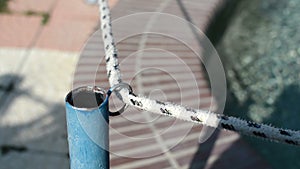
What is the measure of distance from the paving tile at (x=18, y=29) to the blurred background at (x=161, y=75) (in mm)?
15

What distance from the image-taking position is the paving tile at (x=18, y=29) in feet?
23.8

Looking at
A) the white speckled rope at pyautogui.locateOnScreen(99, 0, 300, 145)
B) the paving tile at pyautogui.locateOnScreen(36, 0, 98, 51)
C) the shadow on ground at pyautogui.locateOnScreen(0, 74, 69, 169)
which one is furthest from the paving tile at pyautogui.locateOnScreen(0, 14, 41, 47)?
the white speckled rope at pyautogui.locateOnScreen(99, 0, 300, 145)

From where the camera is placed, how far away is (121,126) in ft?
16.5

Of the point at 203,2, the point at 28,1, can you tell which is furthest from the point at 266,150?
the point at 28,1

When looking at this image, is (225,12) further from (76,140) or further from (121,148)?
(76,140)

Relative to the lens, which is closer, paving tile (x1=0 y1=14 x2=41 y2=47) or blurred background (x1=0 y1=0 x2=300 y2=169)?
blurred background (x1=0 y1=0 x2=300 y2=169)

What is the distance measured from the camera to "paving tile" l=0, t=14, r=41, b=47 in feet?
23.8

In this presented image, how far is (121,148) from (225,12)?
397 cm

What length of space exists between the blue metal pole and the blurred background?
2.01 meters

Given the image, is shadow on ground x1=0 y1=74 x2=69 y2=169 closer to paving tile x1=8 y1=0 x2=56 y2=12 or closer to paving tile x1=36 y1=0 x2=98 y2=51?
paving tile x1=36 y1=0 x2=98 y2=51

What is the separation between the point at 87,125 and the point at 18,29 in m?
5.42

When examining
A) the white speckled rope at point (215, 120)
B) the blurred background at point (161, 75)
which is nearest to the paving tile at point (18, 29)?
the blurred background at point (161, 75)

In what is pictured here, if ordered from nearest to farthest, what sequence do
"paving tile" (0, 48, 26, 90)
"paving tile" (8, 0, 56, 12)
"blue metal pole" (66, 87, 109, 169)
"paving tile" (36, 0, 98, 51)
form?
"blue metal pole" (66, 87, 109, 169)
"paving tile" (0, 48, 26, 90)
"paving tile" (36, 0, 98, 51)
"paving tile" (8, 0, 56, 12)

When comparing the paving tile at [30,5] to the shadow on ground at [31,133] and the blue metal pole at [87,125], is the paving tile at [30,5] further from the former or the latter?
the blue metal pole at [87,125]
